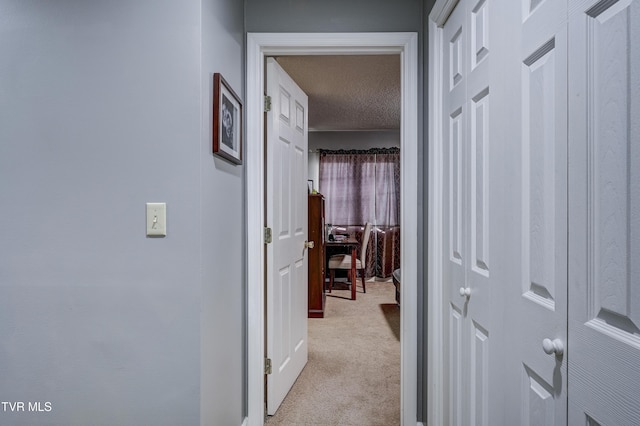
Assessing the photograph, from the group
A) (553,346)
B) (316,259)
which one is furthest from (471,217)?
(316,259)

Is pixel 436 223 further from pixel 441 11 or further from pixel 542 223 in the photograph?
pixel 441 11

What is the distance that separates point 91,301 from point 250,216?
81 centimetres

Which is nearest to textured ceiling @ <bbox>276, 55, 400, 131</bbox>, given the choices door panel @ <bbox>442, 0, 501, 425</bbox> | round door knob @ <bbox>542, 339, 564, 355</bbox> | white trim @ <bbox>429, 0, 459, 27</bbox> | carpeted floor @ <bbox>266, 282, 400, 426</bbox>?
white trim @ <bbox>429, 0, 459, 27</bbox>

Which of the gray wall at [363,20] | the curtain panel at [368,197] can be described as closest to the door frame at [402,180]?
the gray wall at [363,20]

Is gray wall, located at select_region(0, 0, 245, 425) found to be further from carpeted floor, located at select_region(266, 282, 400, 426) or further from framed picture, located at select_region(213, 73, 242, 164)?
carpeted floor, located at select_region(266, 282, 400, 426)

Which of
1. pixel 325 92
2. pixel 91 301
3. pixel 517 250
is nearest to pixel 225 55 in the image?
pixel 91 301

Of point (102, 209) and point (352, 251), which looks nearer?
point (102, 209)

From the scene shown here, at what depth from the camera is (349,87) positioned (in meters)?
4.07

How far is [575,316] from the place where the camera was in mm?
742

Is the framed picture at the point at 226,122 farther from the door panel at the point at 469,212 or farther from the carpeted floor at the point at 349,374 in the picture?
the carpeted floor at the point at 349,374

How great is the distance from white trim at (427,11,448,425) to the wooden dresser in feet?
7.59

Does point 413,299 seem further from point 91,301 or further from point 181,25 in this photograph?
point 181,25

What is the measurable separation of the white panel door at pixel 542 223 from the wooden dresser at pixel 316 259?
3030 millimetres

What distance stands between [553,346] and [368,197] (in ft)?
18.5
